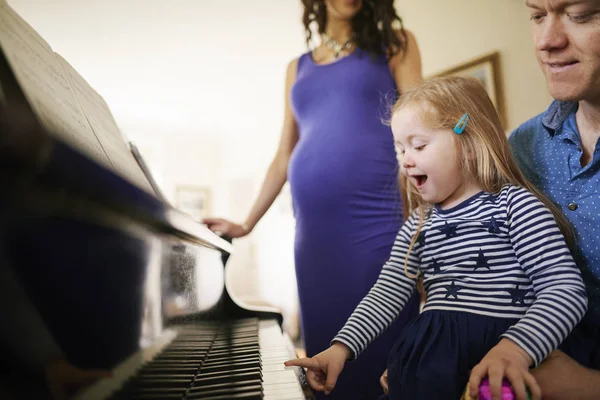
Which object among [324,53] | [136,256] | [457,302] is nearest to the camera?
[136,256]

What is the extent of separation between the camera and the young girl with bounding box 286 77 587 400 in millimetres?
605

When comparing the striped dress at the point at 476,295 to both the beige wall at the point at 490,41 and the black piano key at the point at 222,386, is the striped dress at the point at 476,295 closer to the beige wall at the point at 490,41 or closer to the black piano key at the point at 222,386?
the black piano key at the point at 222,386

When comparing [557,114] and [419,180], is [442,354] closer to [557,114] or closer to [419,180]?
[419,180]

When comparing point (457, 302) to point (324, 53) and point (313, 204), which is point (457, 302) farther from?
point (324, 53)

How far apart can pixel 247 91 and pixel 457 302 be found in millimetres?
4509

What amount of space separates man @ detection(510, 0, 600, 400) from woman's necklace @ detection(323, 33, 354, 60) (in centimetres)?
63

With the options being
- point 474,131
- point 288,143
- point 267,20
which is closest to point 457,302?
point 474,131

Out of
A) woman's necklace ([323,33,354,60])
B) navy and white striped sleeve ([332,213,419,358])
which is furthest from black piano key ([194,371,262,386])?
woman's necklace ([323,33,354,60])

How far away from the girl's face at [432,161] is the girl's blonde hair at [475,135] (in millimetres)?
14

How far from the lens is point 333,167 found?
43.9 inches

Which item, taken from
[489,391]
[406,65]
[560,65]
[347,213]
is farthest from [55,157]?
[406,65]

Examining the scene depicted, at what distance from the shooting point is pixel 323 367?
0.71 metres

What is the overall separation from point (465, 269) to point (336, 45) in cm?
91

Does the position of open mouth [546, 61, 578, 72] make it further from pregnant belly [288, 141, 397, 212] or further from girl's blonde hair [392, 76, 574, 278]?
pregnant belly [288, 141, 397, 212]
